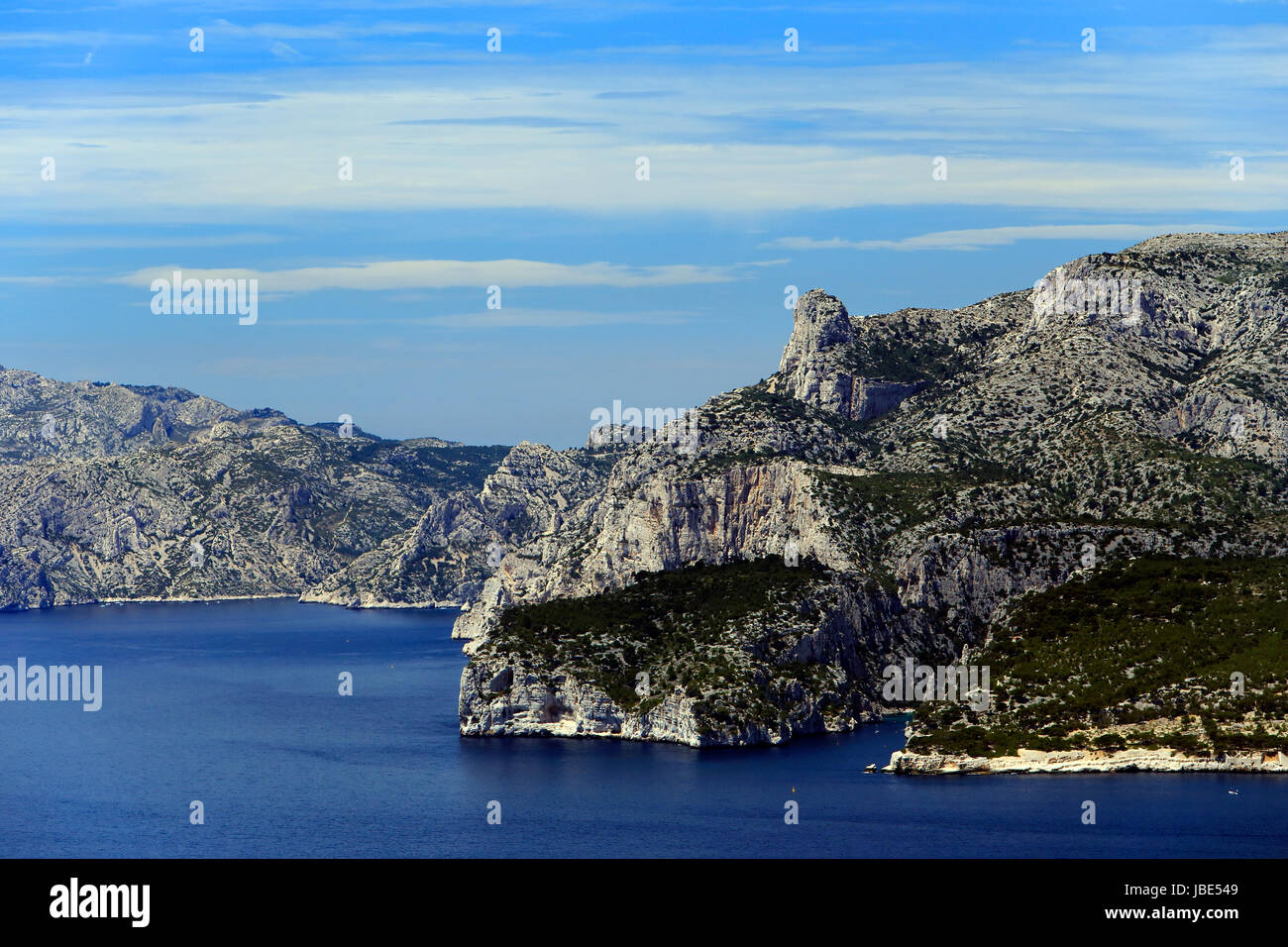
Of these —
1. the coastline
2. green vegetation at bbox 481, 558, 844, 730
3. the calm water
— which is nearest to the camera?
the calm water

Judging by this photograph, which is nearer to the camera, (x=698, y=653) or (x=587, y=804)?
(x=587, y=804)

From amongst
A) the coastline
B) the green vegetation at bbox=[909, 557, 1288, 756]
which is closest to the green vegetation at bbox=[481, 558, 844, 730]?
the green vegetation at bbox=[909, 557, 1288, 756]

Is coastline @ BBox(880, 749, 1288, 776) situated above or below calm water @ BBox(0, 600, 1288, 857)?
above

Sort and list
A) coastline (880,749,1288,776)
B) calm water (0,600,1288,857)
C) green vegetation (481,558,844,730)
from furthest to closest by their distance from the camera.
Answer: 1. green vegetation (481,558,844,730)
2. coastline (880,749,1288,776)
3. calm water (0,600,1288,857)

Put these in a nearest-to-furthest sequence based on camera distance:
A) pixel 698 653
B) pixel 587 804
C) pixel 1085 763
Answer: pixel 587 804 < pixel 1085 763 < pixel 698 653

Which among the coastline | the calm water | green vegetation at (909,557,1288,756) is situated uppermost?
green vegetation at (909,557,1288,756)

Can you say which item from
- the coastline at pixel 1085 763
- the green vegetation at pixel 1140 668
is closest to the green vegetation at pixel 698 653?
the green vegetation at pixel 1140 668

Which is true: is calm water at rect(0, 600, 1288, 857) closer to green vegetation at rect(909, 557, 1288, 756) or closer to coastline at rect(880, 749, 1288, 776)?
coastline at rect(880, 749, 1288, 776)

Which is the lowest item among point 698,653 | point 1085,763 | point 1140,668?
point 1085,763

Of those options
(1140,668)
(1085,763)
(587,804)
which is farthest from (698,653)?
(1085,763)

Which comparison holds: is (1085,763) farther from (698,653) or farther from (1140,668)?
(698,653)

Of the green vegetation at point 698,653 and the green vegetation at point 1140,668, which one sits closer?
the green vegetation at point 1140,668

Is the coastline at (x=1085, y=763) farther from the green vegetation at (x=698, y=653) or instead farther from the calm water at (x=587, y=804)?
the green vegetation at (x=698, y=653)
